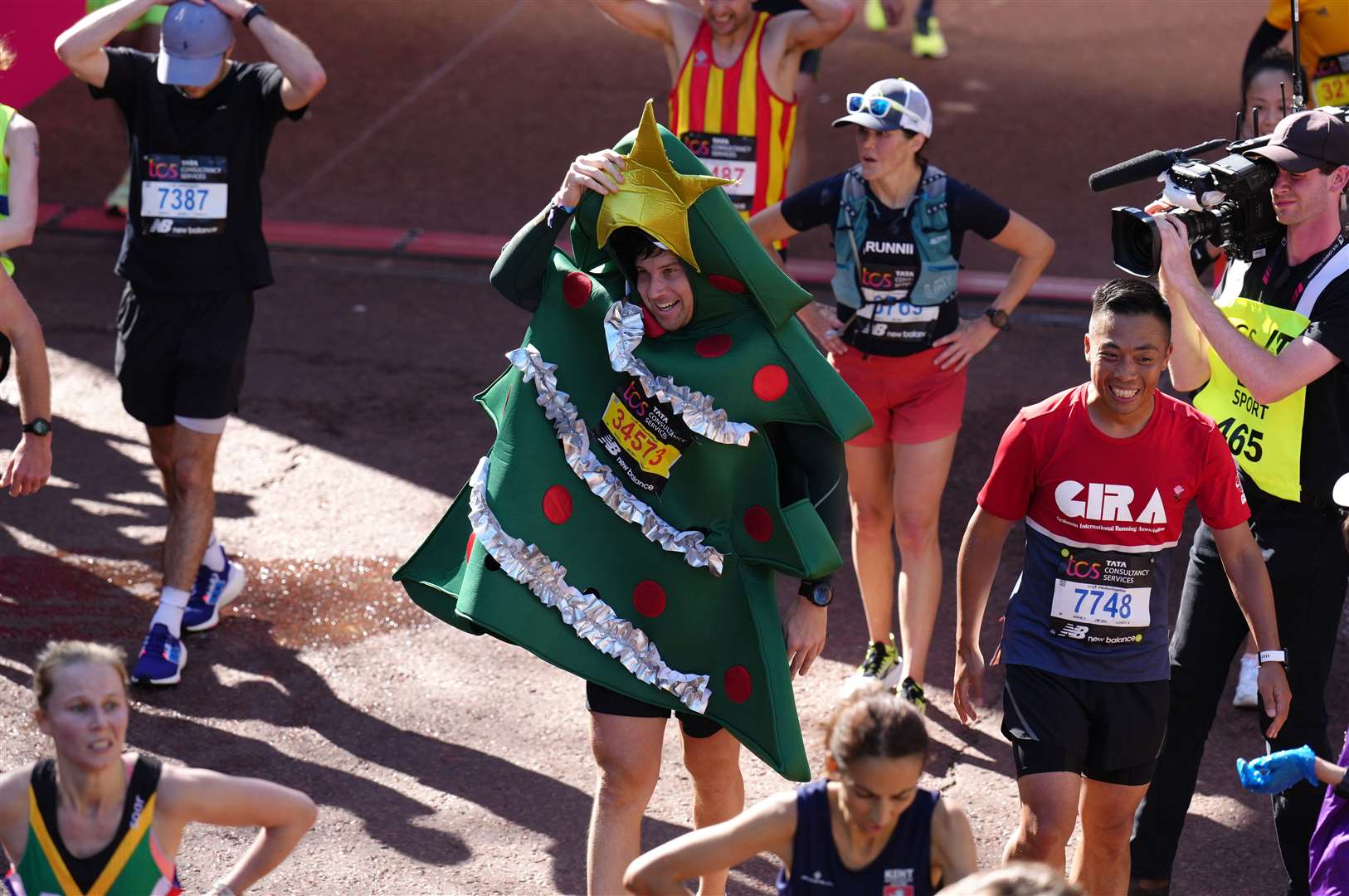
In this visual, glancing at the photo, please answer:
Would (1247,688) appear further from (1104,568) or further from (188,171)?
(188,171)

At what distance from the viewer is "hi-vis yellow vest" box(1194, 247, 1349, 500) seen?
4.55 meters

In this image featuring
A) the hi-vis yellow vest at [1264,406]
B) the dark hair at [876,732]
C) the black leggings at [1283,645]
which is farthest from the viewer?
the black leggings at [1283,645]

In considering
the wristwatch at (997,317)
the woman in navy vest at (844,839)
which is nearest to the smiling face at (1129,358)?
the woman in navy vest at (844,839)

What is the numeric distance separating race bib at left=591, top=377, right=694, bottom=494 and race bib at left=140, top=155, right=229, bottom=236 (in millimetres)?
2368

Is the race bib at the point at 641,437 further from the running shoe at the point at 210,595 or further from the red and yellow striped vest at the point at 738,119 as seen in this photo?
the red and yellow striped vest at the point at 738,119

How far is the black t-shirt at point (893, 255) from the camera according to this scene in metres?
5.80

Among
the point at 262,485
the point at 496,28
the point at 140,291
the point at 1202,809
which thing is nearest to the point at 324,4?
the point at 496,28

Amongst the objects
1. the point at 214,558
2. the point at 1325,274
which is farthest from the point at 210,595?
the point at 1325,274

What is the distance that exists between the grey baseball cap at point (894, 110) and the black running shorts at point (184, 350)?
2.29m

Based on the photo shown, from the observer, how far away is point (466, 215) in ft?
37.7

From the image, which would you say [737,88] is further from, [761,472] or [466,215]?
[466,215]

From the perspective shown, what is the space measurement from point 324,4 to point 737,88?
30.8 feet

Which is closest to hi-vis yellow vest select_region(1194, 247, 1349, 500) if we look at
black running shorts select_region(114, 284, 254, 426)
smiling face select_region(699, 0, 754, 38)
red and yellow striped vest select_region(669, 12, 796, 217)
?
red and yellow striped vest select_region(669, 12, 796, 217)

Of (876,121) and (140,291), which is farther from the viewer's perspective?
(140,291)
